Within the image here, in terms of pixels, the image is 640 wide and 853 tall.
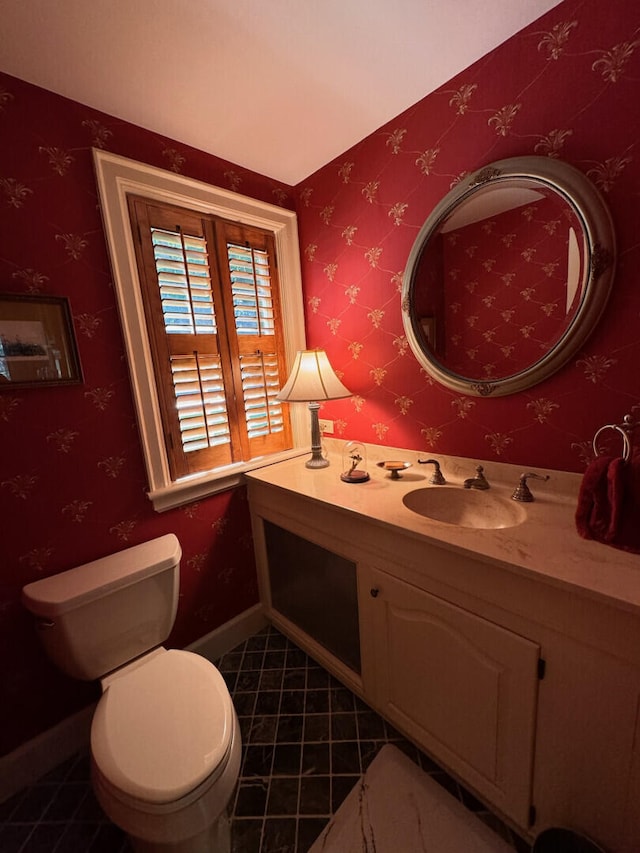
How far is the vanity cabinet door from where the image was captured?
32.5 inches

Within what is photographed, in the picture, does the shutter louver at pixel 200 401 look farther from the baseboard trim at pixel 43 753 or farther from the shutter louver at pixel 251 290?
the baseboard trim at pixel 43 753

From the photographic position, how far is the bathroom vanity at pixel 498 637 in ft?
2.30

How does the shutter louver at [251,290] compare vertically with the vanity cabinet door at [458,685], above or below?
above

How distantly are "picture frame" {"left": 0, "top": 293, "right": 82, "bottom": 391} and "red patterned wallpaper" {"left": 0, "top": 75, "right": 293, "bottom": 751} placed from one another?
32 mm

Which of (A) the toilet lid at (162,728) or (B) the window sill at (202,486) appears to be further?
(B) the window sill at (202,486)

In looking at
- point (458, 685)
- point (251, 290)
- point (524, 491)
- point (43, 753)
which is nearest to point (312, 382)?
point (251, 290)

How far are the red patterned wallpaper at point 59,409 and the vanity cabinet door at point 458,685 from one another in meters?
0.98

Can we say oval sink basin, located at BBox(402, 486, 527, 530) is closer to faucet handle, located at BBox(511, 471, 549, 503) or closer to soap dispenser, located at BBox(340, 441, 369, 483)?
faucet handle, located at BBox(511, 471, 549, 503)

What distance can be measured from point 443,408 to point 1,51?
5.56 ft

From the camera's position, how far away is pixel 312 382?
1.46 meters

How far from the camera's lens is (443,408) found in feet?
4.35

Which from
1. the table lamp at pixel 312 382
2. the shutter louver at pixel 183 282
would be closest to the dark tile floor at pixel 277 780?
the table lamp at pixel 312 382

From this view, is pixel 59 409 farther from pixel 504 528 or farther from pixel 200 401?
pixel 504 528

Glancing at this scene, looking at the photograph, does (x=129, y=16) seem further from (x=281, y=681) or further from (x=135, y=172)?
(x=281, y=681)
